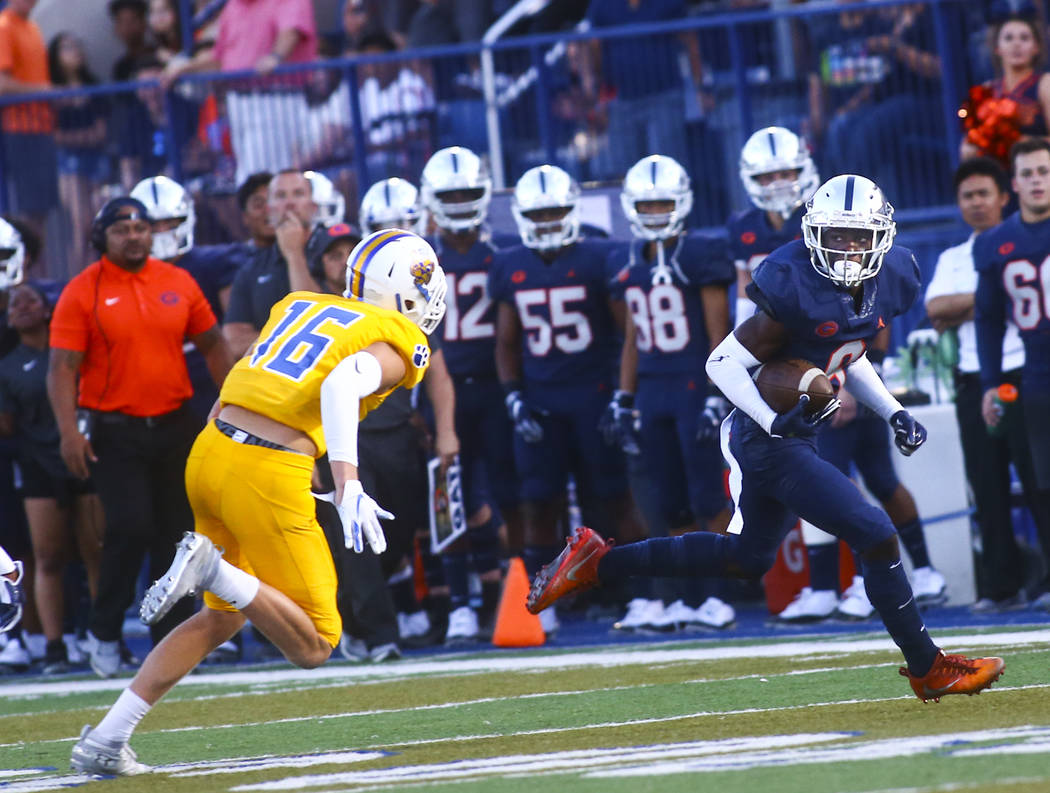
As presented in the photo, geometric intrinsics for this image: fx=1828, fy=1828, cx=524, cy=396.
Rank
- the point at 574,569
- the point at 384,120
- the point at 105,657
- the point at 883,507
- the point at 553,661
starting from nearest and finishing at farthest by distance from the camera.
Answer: the point at 574,569 < the point at 553,661 < the point at 105,657 < the point at 883,507 < the point at 384,120

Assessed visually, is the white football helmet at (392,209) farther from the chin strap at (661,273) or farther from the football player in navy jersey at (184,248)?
the chin strap at (661,273)

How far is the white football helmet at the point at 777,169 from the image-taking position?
7.61 metres

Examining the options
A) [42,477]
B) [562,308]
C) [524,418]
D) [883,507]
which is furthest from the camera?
[42,477]

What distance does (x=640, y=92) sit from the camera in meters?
9.76

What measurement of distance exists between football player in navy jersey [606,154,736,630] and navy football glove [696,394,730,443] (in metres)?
0.01

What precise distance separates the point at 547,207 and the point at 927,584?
7.39 ft

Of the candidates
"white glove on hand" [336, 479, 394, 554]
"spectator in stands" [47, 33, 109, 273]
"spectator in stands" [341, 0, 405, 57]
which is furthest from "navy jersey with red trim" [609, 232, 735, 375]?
"spectator in stands" [47, 33, 109, 273]

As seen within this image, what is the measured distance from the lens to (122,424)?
7352mm

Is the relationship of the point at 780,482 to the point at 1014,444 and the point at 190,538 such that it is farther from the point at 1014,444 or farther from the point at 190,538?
the point at 1014,444

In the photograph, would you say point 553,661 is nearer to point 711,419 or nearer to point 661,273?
point 711,419

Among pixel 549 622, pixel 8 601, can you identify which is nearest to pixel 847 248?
pixel 8 601

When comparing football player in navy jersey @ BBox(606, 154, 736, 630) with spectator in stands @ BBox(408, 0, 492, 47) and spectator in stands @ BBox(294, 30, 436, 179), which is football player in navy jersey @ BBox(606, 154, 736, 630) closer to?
spectator in stands @ BBox(294, 30, 436, 179)

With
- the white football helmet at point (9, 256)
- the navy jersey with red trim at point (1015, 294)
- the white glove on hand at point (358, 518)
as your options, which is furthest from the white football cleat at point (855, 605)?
the white football helmet at point (9, 256)

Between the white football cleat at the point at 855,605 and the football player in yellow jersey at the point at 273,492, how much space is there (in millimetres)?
3241
